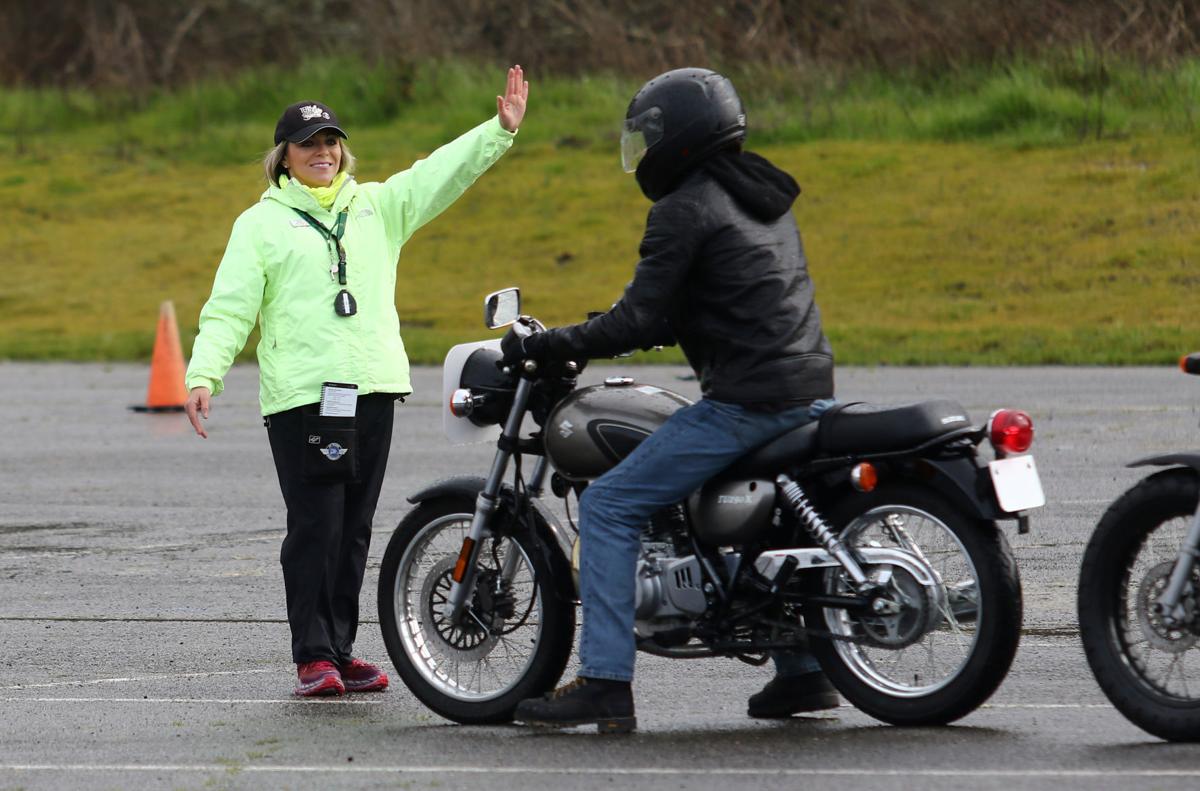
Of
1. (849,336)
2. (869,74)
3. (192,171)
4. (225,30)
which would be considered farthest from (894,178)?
(225,30)

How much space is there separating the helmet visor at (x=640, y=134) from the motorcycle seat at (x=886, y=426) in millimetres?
940

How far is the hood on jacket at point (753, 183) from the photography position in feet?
21.0

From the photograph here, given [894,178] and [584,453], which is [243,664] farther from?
[894,178]

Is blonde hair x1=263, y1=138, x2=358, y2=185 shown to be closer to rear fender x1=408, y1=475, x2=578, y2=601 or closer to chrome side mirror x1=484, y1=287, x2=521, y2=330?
chrome side mirror x1=484, y1=287, x2=521, y2=330

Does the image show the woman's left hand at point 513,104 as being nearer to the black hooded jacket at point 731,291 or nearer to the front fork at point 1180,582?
the black hooded jacket at point 731,291

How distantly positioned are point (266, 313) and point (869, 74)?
993 inches

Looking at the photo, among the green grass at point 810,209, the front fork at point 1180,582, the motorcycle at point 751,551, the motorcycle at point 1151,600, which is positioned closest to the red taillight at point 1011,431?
the motorcycle at point 751,551

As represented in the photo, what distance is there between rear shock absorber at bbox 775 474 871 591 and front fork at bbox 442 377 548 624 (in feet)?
2.83

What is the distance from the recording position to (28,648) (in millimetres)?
8375

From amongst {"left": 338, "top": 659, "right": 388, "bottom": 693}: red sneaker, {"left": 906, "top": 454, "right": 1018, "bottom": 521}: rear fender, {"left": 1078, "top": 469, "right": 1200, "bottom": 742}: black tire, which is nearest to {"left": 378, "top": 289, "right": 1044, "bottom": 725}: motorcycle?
{"left": 906, "top": 454, "right": 1018, "bottom": 521}: rear fender

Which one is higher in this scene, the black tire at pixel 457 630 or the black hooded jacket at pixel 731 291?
the black hooded jacket at pixel 731 291

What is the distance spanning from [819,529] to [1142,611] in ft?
3.02

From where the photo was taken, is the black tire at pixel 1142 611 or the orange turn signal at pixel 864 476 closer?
A: the black tire at pixel 1142 611

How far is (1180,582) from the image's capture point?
605cm
